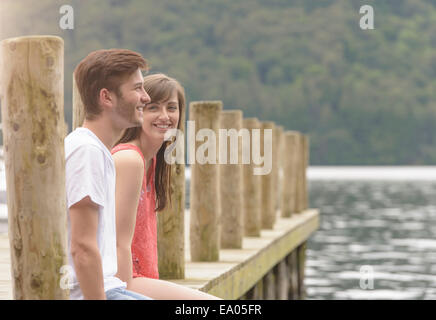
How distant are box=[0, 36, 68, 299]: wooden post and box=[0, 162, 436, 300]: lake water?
900 cm

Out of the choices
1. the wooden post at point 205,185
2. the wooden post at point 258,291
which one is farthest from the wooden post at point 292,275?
the wooden post at point 205,185

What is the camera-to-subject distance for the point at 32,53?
402 cm

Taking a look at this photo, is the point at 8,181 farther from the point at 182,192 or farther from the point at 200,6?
the point at 200,6

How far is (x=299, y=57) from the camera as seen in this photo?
11750 centimetres

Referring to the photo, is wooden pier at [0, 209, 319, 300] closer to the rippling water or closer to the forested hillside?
the rippling water

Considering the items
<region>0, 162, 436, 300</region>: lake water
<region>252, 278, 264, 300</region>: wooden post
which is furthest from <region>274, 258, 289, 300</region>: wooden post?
<region>252, 278, 264, 300</region>: wooden post

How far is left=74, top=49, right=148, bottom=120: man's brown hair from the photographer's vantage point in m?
4.31

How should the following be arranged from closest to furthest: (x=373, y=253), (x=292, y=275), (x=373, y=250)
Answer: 1. (x=292, y=275)
2. (x=373, y=253)
3. (x=373, y=250)

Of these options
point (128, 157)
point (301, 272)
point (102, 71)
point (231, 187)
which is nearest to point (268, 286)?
point (231, 187)

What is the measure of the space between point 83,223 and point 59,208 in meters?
0.12

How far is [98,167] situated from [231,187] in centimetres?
631

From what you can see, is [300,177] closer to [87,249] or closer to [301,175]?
[301,175]

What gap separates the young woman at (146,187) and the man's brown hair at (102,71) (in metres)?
0.55

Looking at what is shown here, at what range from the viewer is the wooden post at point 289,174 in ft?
57.1
